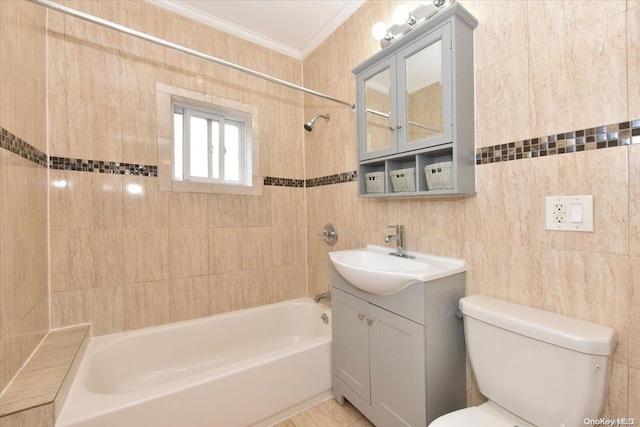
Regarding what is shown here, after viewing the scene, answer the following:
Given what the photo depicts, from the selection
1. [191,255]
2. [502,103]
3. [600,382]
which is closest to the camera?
[600,382]

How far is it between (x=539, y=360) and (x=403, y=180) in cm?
95

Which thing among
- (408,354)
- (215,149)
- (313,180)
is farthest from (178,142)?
(408,354)

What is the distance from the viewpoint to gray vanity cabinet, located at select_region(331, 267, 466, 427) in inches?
46.6

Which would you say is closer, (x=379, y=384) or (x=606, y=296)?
(x=606, y=296)

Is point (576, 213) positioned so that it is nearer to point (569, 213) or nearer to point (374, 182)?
point (569, 213)

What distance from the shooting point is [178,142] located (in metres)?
2.17

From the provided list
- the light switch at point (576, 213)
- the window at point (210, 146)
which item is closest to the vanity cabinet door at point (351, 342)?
the light switch at point (576, 213)

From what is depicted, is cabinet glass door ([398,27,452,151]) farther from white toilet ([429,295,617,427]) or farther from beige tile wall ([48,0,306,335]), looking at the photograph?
beige tile wall ([48,0,306,335])

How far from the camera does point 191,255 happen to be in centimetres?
206

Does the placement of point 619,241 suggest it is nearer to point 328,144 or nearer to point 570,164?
point 570,164

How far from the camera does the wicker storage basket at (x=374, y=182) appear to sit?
167cm

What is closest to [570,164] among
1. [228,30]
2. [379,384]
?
[379,384]

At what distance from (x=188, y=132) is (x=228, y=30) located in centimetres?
90

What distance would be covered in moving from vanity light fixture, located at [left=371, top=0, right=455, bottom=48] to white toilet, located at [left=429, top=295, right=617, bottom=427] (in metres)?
1.39
